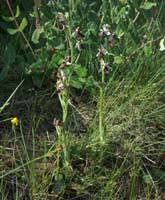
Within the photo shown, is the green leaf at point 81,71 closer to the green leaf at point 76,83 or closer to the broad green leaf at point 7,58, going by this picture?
the green leaf at point 76,83

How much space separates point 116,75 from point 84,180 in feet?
1.70

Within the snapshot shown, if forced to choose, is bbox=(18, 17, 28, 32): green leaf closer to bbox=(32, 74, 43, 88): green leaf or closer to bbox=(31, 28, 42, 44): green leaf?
bbox=(31, 28, 42, 44): green leaf

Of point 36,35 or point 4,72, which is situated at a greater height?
point 36,35

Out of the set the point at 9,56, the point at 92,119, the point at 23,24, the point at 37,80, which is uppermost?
the point at 23,24

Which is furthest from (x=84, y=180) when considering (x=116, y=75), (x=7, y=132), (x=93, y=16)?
(x=93, y=16)

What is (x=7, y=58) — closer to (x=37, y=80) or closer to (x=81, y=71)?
(x=37, y=80)

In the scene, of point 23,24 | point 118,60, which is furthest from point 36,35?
point 118,60

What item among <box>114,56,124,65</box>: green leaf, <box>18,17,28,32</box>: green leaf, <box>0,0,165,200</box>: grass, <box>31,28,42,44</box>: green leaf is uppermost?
<box>18,17,28,32</box>: green leaf

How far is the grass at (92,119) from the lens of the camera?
1.99m

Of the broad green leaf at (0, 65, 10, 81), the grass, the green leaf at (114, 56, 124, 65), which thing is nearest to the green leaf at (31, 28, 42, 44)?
the grass

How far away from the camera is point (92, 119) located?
7.34 ft

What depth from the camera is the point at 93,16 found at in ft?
7.69

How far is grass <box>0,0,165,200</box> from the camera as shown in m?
1.99

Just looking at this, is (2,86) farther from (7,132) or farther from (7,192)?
(7,192)
